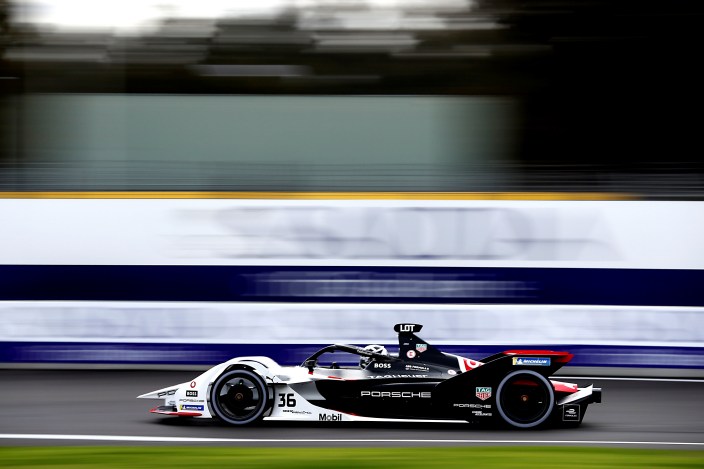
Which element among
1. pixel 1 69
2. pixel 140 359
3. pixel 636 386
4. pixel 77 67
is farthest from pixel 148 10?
pixel 636 386

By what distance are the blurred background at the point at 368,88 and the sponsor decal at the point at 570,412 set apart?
6.24 m

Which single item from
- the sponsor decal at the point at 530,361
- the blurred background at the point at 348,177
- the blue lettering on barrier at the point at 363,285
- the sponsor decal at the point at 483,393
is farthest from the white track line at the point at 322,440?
the blue lettering on barrier at the point at 363,285

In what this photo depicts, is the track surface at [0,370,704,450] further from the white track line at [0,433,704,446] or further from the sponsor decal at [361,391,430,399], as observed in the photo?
the sponsor decal at [361,391,430,399]

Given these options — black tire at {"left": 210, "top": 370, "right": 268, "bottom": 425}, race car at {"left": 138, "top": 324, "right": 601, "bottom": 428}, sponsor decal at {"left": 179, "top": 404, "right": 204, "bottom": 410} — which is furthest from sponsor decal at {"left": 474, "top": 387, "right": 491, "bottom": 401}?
sponsor decal at {"left": 179, "top": 404, "right": 204, "bottom": 410}

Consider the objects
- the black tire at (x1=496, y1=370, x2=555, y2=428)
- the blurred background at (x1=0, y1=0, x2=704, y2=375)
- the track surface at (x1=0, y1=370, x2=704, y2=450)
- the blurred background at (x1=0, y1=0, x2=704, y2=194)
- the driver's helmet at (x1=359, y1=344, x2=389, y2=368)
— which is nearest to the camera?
the track surface at (x1=0, y1=370, x2=704, y2=450)

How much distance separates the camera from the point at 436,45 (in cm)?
1426

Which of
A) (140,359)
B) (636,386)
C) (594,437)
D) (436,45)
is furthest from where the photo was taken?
(436,45)

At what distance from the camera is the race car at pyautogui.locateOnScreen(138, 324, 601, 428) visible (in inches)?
311

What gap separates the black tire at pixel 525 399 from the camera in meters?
7.88

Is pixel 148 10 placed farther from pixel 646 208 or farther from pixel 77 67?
pixel 646 208

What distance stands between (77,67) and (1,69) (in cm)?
108

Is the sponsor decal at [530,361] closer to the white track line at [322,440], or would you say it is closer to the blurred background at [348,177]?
the white track line at [322,440]

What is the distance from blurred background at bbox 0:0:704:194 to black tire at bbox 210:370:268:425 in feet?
20.3

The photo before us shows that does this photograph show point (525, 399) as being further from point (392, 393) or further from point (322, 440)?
point (322, 440)
